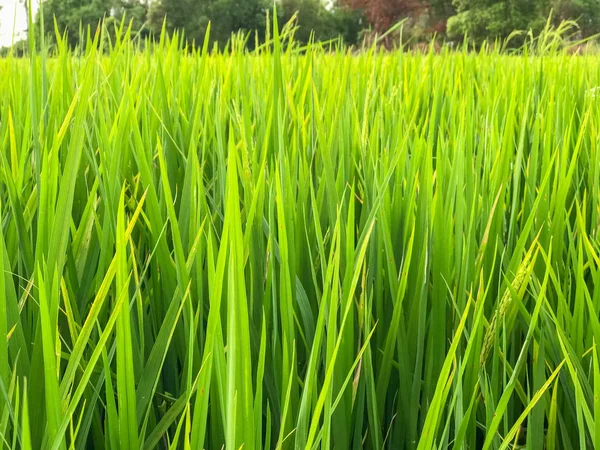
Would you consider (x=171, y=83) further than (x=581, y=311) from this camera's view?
Yes

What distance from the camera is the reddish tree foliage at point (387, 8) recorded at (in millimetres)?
21016

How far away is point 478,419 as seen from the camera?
376mm

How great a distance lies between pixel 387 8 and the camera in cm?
2114

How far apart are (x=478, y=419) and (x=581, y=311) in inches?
3.8

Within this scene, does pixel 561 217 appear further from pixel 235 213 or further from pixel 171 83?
pixel 171 83

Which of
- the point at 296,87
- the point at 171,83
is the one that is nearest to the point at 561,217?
the point at 296,87

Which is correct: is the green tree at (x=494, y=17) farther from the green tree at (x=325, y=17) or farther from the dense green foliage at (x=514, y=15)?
the green tree at (x=325, y=17)

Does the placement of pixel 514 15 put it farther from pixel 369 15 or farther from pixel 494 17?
pixel 369 15

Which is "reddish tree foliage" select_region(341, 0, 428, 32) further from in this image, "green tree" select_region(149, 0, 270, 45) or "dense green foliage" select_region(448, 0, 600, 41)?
"green tree" select_region(149, 0, 270, 45)

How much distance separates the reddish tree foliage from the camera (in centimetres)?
2102

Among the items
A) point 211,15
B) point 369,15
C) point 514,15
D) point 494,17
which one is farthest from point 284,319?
point 369,15

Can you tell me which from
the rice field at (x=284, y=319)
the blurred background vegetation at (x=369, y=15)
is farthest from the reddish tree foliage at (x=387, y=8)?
the rice field at (x=284, y=319)

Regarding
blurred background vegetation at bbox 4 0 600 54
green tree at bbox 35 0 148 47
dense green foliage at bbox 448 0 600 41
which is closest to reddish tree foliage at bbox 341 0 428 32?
blurred background vegetation at bbox 4 0 600 54

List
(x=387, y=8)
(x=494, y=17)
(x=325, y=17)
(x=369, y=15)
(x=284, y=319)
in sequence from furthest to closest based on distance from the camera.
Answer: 1. (x=369, y=15)
2. (x=387, y=8)
3. (x=325, y=17)
4. (x=494, y=17)
5. (x=284, y=319)
